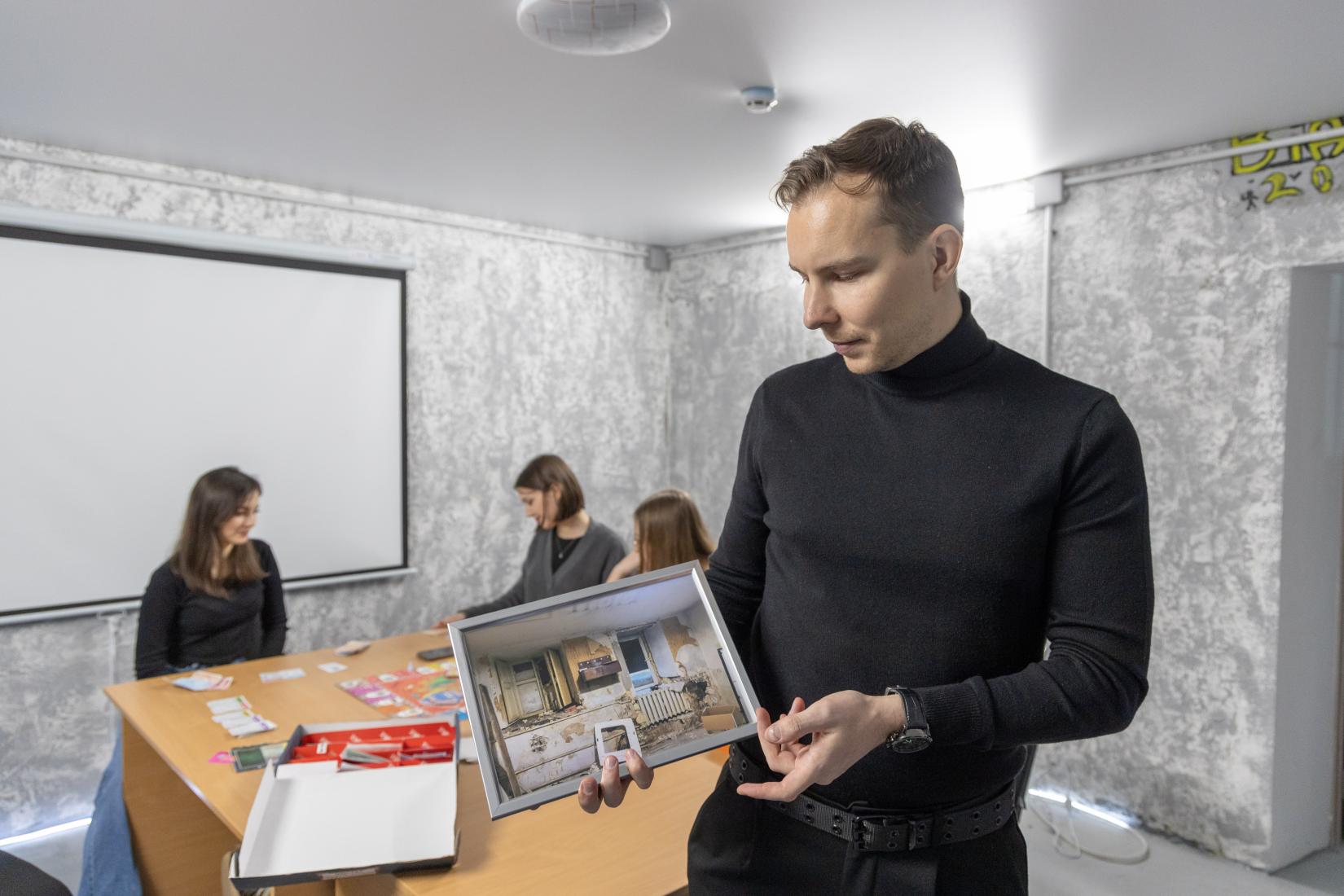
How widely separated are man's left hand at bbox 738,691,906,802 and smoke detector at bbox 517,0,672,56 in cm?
182

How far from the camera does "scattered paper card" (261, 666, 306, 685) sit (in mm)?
2867

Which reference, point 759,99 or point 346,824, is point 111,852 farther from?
point 759,99

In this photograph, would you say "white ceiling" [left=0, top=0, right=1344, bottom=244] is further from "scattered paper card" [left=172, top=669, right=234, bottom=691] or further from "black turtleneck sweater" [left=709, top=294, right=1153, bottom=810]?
"scattered paper card" [left=172, top=669, right=234, bottom=691]

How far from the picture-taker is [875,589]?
3.51 feet

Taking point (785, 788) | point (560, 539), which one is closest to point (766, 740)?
point (785, 788)

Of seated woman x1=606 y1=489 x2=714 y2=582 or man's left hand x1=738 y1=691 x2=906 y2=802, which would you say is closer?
man's left hand x1=738 y1=691 x2=906 y2=802

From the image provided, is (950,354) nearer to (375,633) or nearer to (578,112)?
(578,112)

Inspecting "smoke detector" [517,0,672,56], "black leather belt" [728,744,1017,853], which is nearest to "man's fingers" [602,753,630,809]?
"black leather belt" [728,744,1017,853]

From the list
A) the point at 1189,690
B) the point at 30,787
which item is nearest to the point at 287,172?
the point at 30,787

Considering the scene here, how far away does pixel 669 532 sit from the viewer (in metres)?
3.03

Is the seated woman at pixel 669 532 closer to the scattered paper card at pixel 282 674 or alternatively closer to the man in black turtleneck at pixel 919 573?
the scattered paper card at pixel 282 674

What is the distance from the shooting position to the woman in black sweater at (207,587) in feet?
10.1

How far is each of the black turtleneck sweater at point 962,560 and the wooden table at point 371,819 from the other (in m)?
0.60

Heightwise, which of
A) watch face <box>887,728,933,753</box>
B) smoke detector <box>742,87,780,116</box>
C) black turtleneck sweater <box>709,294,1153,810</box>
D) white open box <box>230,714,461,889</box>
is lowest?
white open box <box>230,714,461,889</box>
